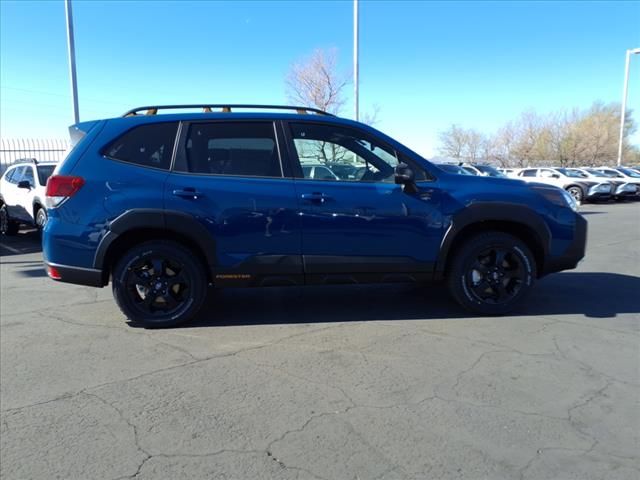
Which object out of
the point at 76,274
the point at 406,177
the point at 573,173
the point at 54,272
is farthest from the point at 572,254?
the point at 573,173

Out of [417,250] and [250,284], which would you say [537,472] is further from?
[250,284]

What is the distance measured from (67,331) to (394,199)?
333cm

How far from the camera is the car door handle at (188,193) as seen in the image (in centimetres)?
429

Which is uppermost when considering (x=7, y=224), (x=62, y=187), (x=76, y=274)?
(x=62, y=187)

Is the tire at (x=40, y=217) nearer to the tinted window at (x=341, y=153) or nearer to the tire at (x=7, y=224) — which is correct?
the tire at (x=7, y=224)

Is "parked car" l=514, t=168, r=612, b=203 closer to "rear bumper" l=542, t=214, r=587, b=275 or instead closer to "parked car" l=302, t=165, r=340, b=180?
"rear bumper" l=542, t=214, r=587, b=275

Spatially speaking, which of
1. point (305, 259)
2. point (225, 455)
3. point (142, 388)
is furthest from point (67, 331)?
point (225, 455)

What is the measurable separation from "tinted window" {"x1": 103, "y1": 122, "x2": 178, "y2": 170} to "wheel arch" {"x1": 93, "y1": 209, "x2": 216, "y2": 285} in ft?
1.58

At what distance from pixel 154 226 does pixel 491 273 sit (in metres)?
3.25

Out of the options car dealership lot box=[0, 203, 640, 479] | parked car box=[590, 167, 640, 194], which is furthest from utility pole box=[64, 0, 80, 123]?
parked car box=[590, 167, 640, 194]

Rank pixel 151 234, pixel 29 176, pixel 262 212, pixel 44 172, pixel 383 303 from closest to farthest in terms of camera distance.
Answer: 1. pixel 262 212
2. pixel 151 234
3. pixel 383 303
4. pixel 44 172
5. pixel 29 176

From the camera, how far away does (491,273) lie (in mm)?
4754

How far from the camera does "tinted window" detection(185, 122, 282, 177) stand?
4.44m

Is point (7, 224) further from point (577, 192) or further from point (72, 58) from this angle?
point (577, 192)
